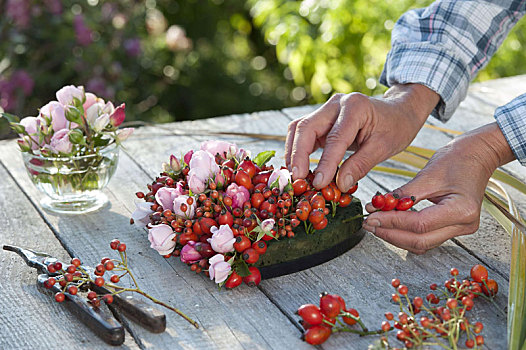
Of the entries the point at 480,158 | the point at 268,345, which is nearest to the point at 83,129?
the point at 268,345

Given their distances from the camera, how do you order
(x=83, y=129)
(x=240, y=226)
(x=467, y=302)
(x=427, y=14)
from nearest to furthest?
(x=467, y=302) → (x=240, y=226) → (x=83, y=129) → (x=427, y=14)

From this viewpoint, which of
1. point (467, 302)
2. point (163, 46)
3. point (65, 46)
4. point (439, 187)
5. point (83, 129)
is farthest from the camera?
point (163, 46)

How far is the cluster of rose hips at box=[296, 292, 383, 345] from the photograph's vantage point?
94 cm

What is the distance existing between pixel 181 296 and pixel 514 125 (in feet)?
2.26

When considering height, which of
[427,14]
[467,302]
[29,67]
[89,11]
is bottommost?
[29,67]

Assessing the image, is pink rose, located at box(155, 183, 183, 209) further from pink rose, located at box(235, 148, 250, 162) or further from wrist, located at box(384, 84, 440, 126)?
wrist, located at box(384, 84, 440, 126)

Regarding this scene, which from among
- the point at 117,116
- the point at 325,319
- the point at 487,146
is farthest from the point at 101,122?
the point at 487,146

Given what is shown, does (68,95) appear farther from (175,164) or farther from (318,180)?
(318,180)

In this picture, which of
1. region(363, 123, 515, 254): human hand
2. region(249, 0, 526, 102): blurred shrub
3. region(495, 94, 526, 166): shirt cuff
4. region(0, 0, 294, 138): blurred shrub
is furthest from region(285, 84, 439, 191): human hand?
region(0, 0, 294, 138): blurred shrub

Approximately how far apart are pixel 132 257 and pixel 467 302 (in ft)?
1.94

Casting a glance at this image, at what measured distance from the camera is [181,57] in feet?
12.4

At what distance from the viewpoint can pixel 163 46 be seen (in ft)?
12.2

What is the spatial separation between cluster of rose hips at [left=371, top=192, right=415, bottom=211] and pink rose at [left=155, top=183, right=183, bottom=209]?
0.35 meters

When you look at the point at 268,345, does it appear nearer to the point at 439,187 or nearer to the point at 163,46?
the point at 439,187
